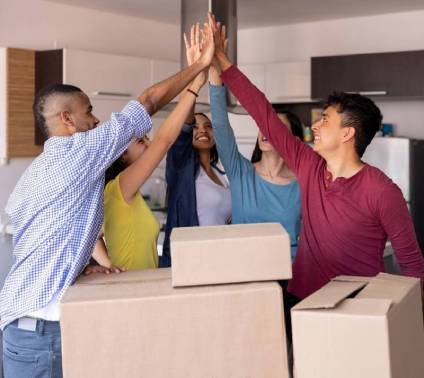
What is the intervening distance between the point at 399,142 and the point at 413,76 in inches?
18.3

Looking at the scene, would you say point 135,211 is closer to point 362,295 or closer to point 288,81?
point 362,295

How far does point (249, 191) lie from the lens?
2258mm

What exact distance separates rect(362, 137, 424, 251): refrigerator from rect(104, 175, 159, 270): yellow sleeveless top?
314 centimetres

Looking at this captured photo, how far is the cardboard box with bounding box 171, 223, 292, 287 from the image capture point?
1.34m

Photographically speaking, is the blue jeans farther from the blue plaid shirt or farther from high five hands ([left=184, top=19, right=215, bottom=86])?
high five hands ([left=184, top=19, right=215, bottom=86])

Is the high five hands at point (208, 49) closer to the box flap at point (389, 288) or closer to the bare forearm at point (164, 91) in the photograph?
the bare forearm at point (164, 91)

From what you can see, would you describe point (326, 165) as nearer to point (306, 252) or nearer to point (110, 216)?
point (306, 252)

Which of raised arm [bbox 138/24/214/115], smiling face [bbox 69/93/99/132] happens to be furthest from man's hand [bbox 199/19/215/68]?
smiling face [bbox 69/93/99/132]


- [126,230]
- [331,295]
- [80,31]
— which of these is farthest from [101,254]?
[80,31]

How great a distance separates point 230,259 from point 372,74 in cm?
381

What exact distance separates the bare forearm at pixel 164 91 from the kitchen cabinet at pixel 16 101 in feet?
8.96

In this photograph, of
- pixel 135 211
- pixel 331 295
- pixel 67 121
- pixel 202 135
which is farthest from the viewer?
pixel 202 135

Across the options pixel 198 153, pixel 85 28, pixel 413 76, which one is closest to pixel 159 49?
pixel 85 28

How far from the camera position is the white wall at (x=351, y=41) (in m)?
4.99
